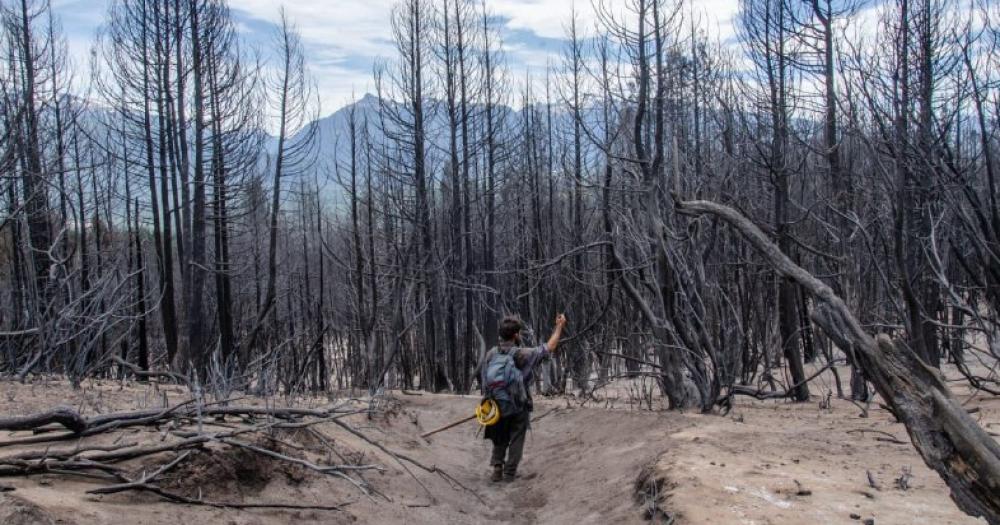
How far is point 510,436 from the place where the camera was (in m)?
7.14

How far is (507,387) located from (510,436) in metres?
0.56

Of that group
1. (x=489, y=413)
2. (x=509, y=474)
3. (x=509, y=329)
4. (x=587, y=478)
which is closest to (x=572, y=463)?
(x=509, y=474)

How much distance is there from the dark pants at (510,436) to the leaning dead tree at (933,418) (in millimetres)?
3568

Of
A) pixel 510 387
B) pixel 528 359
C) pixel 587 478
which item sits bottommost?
pixel 587 478

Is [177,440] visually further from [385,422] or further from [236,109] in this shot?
[236,109]

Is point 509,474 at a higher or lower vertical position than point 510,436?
lower

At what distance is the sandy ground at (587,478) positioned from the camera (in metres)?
3.98

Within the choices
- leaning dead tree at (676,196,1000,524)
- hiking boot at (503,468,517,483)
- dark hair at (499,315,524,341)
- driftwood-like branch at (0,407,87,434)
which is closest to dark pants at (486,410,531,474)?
hiking boot at (503,468,517,483)

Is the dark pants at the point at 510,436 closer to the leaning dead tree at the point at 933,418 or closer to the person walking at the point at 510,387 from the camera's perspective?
the person walking at the point at 510,387

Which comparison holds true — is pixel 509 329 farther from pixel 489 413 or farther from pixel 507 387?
pixel 489 413

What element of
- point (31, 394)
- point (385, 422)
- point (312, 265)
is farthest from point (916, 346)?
point (312, 265)

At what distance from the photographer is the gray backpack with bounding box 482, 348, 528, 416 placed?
6883 mm

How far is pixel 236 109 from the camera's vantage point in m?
16.9

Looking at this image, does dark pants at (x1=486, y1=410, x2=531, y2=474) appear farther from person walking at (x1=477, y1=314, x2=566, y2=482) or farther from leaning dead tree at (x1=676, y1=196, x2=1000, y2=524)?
leaning dead tree at (x1=676, y1=196, x2=1000, y2=524)
